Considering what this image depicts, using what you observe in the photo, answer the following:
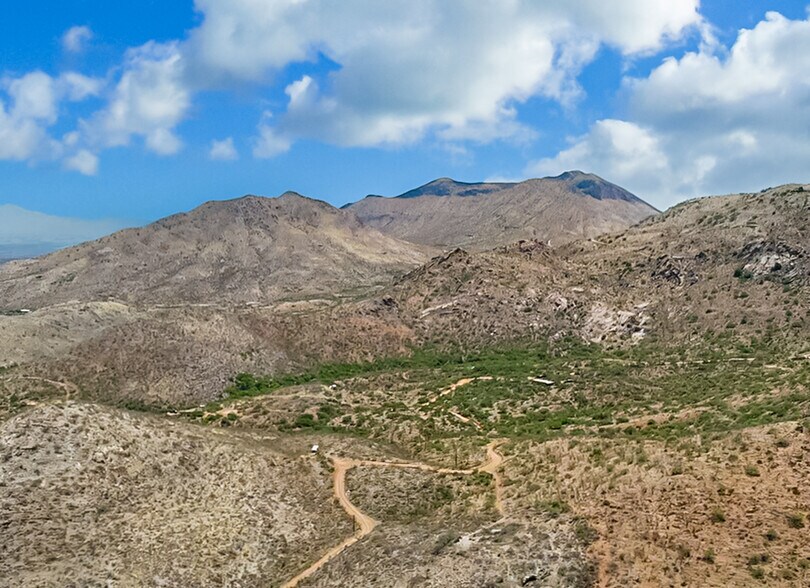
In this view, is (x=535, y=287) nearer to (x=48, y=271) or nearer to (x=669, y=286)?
(x=669, y=286)

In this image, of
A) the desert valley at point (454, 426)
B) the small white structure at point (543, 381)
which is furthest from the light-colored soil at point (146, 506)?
the small white structure at point (543, 381)

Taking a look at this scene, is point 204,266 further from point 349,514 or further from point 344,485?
point 349,514

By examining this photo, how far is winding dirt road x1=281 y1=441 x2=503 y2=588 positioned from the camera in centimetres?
3048

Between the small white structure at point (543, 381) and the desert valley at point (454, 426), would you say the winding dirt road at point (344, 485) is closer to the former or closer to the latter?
the desert valley at point (454, 426)

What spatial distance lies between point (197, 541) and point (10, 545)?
26.5 feet

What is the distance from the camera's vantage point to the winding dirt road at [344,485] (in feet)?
100

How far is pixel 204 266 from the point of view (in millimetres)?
172375

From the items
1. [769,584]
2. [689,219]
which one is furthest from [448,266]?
[769,584]

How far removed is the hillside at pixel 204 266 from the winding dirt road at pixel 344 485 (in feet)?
344

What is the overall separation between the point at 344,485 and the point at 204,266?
145 metres

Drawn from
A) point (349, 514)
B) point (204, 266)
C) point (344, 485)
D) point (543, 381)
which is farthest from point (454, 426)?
point (204, 266)

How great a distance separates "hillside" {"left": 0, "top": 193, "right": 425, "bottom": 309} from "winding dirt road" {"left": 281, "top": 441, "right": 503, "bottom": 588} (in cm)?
10481

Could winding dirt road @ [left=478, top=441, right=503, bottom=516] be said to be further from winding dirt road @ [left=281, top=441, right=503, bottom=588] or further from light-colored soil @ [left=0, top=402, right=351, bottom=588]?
light-colored soil @ [left=0, top=402, right=351, bottom=588]

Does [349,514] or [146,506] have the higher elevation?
[146,506]
